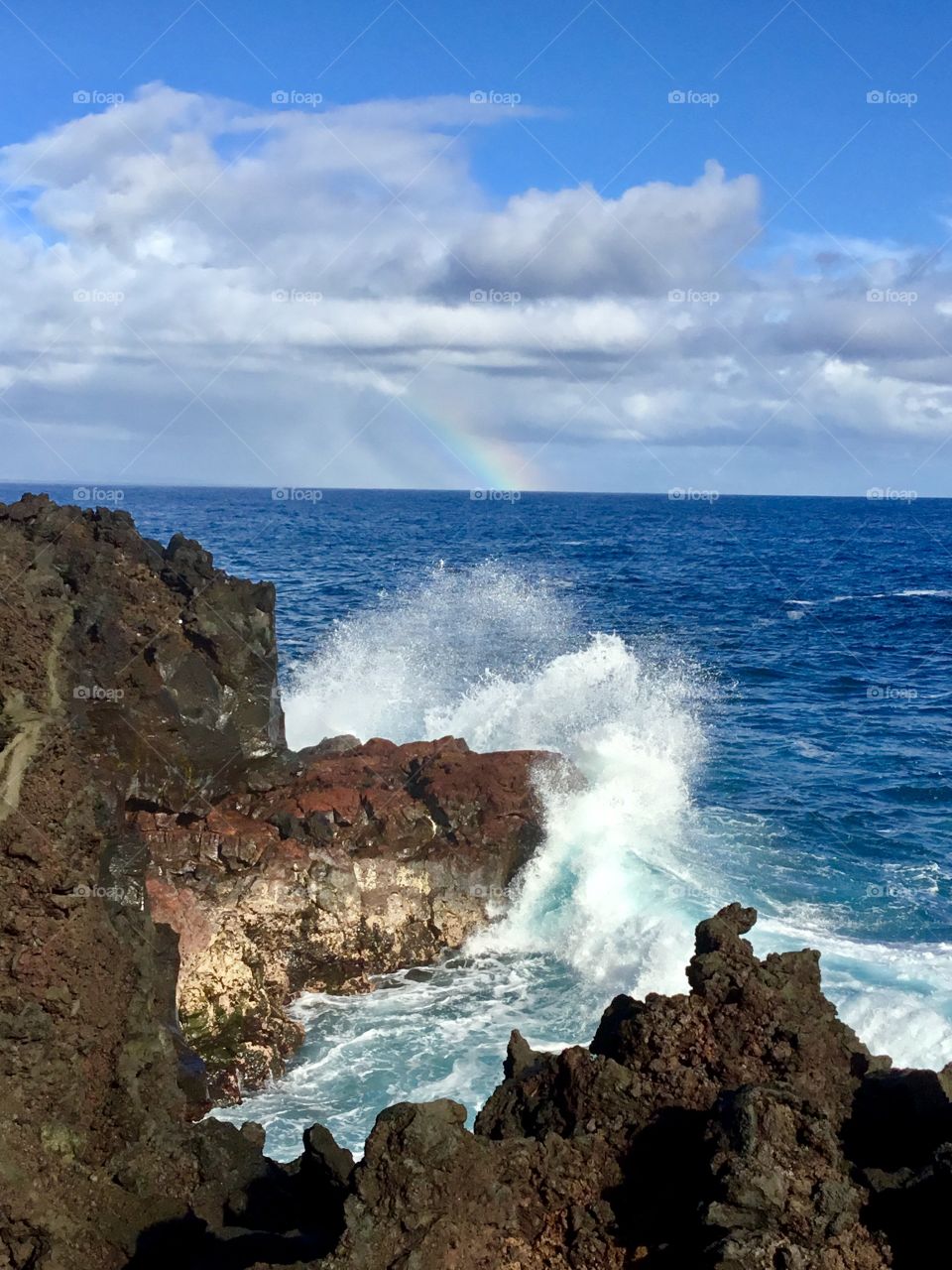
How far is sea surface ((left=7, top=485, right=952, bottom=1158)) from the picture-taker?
48.5 feet

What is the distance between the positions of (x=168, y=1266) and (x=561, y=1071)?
266 cm

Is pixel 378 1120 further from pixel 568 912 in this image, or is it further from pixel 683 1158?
pixel 568 912

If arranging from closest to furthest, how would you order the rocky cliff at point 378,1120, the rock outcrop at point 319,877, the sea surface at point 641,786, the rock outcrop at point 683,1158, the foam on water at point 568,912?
the rock outcrop at point 683,1158 → the rocky cliff at point 378,1120 → the foam on water at point 568,912 → the sea surface at point 641,786 → the rock outcrop at point 319,877

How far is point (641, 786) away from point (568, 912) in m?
6.23

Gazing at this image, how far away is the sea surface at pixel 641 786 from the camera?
14789 mm

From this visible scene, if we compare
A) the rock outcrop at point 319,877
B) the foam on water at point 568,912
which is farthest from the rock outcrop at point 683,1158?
the rock outcrop at point 319,877

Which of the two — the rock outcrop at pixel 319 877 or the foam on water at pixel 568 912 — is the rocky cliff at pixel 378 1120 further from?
the foam on water at pixel 568 912

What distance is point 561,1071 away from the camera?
7691mm

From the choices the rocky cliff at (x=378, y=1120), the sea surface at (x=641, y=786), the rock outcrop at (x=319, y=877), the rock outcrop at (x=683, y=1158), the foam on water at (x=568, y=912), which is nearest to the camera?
the rock outcrop at (x=683, y=1158)

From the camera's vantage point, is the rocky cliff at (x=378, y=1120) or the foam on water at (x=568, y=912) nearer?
the rocky cliff at (x=378, y=1120)

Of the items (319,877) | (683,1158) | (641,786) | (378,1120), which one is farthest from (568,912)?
(378,1120)

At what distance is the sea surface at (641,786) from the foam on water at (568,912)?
46mm

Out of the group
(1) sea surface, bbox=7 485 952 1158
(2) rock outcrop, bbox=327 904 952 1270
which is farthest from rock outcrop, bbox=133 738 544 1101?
(2) rock outcrop, bbox=327 904 952 1270

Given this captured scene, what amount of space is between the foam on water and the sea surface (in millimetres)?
46
